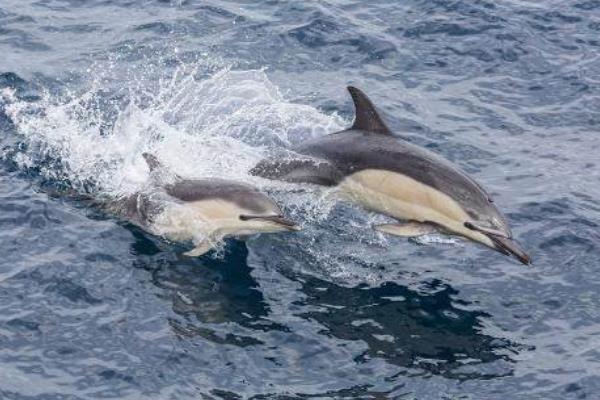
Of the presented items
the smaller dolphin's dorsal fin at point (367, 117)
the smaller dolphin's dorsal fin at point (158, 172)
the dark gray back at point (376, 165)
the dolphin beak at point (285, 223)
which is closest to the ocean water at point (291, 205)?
the dark gray back at point (376, 165)

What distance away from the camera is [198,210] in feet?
41.0

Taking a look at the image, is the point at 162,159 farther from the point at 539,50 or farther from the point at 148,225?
the point at 539,50

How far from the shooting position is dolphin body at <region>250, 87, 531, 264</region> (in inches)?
472

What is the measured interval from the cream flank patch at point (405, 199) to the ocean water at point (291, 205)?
21.1 inches

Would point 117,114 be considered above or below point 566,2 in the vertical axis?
below

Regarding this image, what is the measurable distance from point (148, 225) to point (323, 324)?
9.79 feet

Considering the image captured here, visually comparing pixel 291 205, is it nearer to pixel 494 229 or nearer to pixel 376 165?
pixel 376 165

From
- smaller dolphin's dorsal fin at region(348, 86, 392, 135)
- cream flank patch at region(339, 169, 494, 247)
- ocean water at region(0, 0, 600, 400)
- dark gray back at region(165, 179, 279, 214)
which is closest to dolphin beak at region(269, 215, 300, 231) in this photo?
dark gray back at region(165, 179, 279, 214)

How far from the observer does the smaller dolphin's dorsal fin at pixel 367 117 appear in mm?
13000

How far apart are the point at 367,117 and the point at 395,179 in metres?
1.00

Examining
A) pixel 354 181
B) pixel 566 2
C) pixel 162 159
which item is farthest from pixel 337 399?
pixel 566 2

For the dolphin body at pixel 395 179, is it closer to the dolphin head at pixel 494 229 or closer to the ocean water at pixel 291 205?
the dolphin head at pixel 494 229

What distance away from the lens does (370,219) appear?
1380 centimetres

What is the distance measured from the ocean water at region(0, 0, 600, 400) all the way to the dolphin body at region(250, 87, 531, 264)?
0.35m
